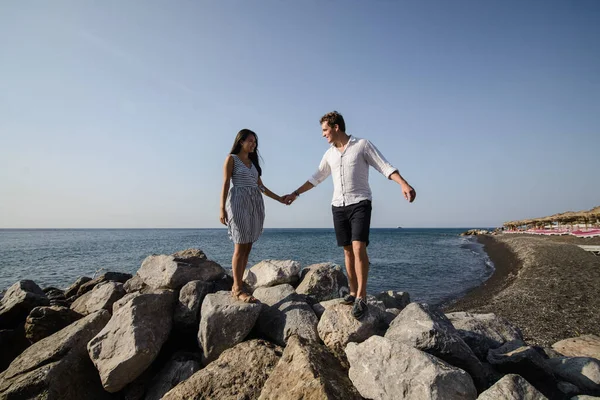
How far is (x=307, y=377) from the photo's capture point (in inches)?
110

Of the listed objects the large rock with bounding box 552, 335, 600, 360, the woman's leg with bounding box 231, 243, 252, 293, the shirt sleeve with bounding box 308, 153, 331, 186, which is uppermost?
the shirt sleeve with bounding box 308, 153, 331, 186

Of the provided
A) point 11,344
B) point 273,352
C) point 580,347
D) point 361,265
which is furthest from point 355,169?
point 11,344

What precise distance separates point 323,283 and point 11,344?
18.7 ft

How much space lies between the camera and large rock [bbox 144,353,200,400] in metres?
3.86

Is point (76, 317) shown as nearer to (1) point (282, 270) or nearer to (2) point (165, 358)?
(2) point (165, 358)

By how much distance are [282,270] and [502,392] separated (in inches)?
158

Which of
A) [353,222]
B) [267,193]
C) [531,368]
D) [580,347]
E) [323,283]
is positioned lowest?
[580,347]

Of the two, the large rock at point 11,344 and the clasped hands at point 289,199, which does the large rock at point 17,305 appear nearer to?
the large rock at point 11,344

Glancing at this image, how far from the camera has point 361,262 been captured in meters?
4.01

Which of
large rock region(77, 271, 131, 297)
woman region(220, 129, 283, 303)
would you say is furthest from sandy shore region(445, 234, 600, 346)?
large rock region(77, 271, 131, 297)

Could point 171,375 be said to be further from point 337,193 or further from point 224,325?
point 337,193

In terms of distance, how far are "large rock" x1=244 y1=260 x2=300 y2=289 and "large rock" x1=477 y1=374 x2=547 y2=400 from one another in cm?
384

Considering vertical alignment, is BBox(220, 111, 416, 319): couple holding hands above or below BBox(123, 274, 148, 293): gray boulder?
above

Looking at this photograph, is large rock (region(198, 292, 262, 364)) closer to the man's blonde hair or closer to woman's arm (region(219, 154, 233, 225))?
woman's arm (region(219, 154, 233, 225))
